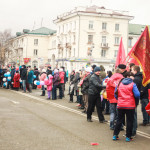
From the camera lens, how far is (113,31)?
69500 mm

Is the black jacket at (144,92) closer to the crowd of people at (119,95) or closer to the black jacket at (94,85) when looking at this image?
the crowd of people at (119,95)

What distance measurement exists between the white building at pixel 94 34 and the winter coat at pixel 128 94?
58.8 metres

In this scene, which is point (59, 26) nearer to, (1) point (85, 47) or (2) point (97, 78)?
(1) point (85, 47)

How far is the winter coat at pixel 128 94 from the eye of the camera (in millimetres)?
7980

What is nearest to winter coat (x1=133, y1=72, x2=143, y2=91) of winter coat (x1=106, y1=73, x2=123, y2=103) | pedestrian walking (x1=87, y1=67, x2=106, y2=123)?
winter coat (x1=106, y1=73, x2=123, y2=103)

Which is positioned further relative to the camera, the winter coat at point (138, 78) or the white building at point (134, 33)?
the white building at point (134, 33)

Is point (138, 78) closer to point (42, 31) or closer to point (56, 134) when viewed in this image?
point (56, 134)

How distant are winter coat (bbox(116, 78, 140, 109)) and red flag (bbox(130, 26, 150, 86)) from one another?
130 cm

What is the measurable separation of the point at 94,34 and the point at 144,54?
59637 millimetres

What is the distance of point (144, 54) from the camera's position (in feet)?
31.1

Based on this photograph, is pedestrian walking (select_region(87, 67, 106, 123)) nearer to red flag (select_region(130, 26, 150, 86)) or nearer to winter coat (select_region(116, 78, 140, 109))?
red flag (select_region(130, 26, 150, 86))

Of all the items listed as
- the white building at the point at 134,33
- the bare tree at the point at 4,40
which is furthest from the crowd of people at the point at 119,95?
the white building at the point at 134,33

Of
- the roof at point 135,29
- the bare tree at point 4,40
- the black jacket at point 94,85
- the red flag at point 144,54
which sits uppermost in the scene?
the roof at point 135,29

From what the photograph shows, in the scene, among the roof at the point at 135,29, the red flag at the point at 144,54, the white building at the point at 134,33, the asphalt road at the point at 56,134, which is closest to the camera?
the asphalt road at the point at 56,134
